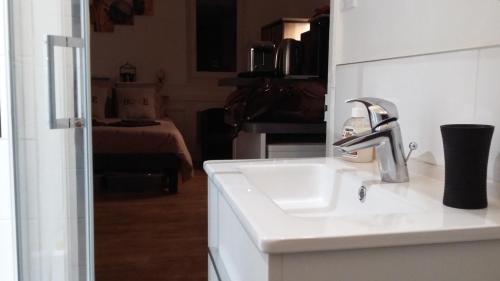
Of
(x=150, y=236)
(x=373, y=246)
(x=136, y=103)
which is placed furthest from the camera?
(x=136, y=103)

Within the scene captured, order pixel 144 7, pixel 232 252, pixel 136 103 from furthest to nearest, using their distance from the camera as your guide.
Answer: pixel 144 7, pixel 136 103, pixel 232 252

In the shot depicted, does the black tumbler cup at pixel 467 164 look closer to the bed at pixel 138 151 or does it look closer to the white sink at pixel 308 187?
the white sink at pixel 308 187

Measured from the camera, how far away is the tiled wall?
1.07 meters

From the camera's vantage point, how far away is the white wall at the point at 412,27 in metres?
1.11

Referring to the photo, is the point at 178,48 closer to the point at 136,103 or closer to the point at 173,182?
the point at 136,103

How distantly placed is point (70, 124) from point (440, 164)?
1.02m

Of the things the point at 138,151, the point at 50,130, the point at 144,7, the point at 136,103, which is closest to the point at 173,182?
the point at 138,151

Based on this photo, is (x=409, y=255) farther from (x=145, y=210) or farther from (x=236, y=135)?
(x=145, y=210)

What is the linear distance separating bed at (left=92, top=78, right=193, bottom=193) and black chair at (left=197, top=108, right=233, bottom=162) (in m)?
1.42

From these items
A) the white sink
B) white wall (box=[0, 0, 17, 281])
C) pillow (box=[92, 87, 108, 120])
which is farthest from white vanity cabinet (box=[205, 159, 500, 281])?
pillow (box=[92, 87, 108, 120])

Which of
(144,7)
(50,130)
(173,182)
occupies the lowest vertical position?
(173,182)

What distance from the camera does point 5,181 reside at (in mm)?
1556

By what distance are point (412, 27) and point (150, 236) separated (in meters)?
2.68

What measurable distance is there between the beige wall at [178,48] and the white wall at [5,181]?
17.3 feet
